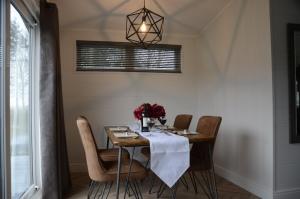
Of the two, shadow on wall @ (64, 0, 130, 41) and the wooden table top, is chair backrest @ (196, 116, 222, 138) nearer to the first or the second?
the wooden table top

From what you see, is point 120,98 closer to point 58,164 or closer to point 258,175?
point 58,164

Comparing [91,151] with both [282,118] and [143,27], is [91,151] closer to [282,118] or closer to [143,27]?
[143,27]

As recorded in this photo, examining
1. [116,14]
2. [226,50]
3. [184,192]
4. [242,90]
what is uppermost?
[116,14]

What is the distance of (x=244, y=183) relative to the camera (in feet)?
11.3

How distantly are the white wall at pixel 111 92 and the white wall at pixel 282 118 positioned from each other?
6.26 feet

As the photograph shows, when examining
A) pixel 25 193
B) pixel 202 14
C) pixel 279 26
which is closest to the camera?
pixel 25 193

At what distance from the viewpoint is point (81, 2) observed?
3.67 metres

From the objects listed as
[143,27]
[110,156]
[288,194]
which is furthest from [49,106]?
[288,194]

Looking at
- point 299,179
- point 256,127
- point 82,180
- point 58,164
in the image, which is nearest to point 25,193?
point 58,164

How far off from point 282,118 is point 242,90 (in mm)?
707

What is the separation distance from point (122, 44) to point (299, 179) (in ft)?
10.5

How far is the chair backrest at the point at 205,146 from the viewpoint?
2.84m

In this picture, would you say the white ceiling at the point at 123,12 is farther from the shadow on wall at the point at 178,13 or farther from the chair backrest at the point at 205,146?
the chair backrest at the point at 205,146

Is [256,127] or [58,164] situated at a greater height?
[256,127]
